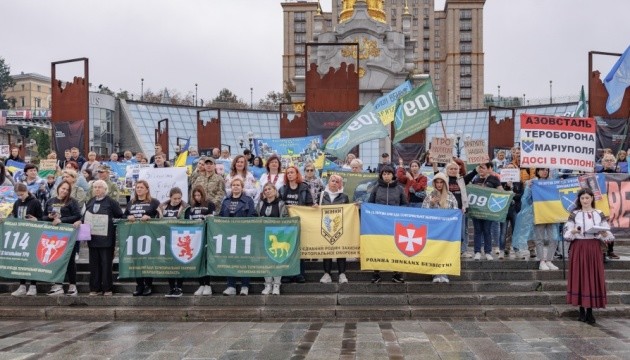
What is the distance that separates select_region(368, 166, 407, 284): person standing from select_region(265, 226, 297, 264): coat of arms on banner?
4.90ft

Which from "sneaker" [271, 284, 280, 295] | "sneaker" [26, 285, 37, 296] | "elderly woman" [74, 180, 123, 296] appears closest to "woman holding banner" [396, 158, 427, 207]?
"sneaker" [271, 284, 280, 295]

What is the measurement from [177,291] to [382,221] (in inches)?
138

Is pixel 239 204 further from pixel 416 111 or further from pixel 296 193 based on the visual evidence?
pixel 416 111

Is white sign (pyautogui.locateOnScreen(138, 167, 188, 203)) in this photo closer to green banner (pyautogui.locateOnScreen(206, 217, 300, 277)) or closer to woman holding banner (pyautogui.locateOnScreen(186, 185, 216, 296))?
woman holding banner (pyautogui.locateOnScreen(186, 185, 216, 296))

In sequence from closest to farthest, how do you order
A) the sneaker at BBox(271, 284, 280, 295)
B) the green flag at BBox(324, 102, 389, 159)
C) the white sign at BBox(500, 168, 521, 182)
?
1. the sneaker at BBox(271, 284, 280, 295)
2. the white sign at BBox(500, 168, 521, 182)
3. the green flag at BBox(324, 102, 389, 159)

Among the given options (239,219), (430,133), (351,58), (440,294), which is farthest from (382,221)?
(430,133)

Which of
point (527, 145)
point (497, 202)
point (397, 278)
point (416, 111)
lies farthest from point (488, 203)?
point (416, 111)

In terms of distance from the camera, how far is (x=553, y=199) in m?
10.9

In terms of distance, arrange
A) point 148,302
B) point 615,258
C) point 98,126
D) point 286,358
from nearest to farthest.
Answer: point 286,358, point 148,302, point 615,258, point 98,126

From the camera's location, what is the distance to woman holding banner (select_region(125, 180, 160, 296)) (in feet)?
33.3

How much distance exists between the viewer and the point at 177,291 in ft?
33.1

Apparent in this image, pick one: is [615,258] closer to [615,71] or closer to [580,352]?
[580,352]

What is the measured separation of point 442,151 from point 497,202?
1.38m

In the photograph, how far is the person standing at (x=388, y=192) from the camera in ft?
34.1
